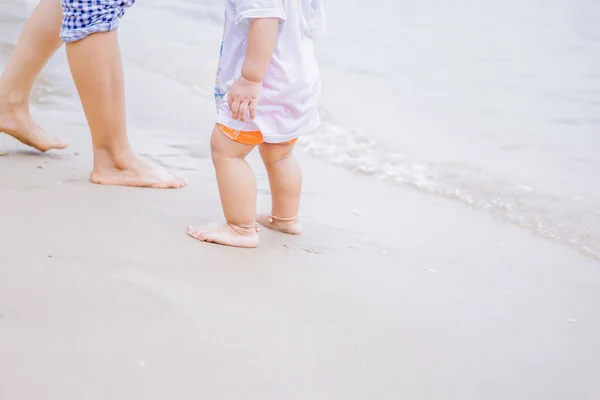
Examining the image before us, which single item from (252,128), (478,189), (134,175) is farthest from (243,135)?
(478,189)

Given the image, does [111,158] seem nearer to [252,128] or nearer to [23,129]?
[23,129]

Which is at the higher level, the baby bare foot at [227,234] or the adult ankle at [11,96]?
the adult ankle at [11,96]

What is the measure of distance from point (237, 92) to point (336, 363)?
0.89 meters

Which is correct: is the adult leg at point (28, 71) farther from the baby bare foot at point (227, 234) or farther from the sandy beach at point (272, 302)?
the baby bare foot at point (227, 234)

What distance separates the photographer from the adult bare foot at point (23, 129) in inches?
114

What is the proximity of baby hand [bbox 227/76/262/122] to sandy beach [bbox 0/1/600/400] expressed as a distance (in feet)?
1.28

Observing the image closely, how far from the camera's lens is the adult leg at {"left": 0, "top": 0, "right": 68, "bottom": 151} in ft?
9.33

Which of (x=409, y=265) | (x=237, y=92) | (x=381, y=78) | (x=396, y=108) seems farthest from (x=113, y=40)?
(x=381, y=78)

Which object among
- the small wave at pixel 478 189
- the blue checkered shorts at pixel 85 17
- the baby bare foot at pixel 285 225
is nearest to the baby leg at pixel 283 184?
the baby bare foot at pixel 285 225

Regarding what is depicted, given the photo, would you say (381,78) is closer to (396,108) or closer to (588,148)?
(396,108)

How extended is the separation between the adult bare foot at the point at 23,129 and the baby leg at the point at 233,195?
87 cm

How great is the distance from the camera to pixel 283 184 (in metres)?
2.58

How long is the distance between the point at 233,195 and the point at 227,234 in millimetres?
119

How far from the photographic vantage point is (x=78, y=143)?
3.31 m
